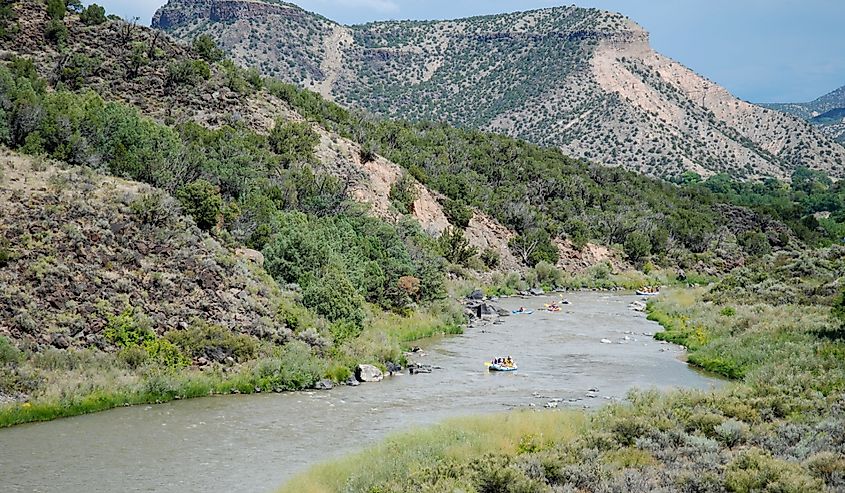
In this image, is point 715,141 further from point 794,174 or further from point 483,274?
point 483,274

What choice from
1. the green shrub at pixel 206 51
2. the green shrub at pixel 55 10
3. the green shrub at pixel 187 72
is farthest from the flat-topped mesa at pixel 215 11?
the green shrub at pixel 187 72

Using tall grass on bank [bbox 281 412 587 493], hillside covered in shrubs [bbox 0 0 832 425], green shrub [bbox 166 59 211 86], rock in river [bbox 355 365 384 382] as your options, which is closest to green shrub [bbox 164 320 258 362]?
hillside covered in shrubs [bbox 0 0 832 425]

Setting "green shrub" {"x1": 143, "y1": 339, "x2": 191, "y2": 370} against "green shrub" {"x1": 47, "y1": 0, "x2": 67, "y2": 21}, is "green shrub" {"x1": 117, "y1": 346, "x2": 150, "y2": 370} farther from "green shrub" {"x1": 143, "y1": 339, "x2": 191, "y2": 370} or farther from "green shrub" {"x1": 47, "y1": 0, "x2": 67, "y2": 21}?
"green shrub" {"x1": 47, "y1": 0, "x2": 67, "y2": 21}

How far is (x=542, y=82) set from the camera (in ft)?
534

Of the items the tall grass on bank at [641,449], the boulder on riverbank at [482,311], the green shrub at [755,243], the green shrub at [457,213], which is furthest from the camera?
the green shrub at [755,243]

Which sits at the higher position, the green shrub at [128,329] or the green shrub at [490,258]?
the green shrub at [490,258]

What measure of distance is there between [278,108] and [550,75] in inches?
4250

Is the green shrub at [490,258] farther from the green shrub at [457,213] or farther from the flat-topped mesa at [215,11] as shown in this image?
the flat-topped mesa at [215,11]

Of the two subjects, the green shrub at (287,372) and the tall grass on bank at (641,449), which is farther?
the green shrub at (287,372)

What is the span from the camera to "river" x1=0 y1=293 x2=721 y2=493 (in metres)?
19.0

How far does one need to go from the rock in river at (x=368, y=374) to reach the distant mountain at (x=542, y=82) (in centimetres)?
11871

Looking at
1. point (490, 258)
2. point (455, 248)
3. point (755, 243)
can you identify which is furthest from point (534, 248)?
point (755, 243)

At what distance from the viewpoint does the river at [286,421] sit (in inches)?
746

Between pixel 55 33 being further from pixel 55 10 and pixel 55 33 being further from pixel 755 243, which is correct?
pixel 755 243
